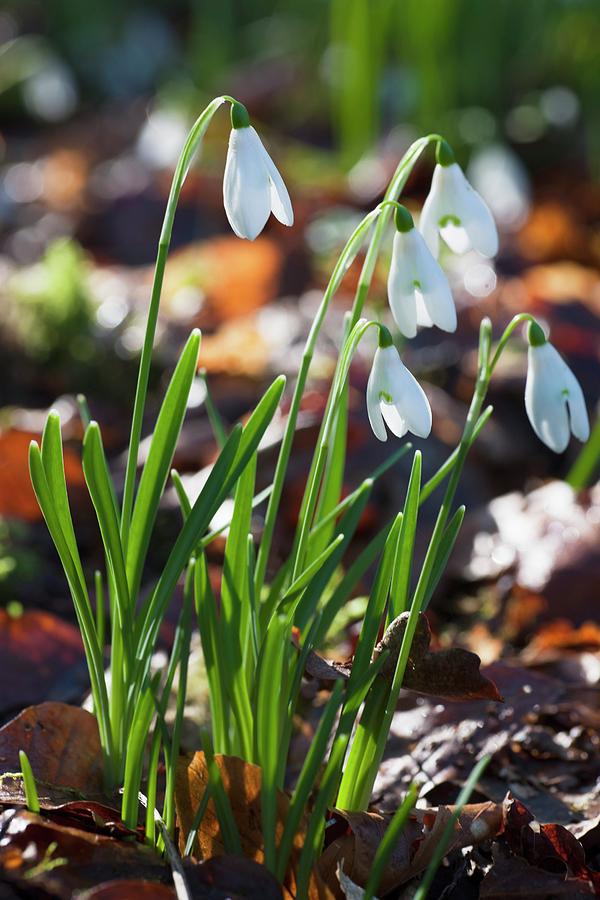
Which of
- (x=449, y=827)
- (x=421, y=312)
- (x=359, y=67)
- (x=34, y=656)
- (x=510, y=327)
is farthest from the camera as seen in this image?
(x=359, y=67)

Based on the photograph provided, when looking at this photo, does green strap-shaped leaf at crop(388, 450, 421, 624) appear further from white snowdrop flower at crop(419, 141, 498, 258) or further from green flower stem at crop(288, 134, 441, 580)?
white snowdrop flower at crop(419, 141, 498, 258)

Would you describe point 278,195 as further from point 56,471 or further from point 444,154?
point 56,471

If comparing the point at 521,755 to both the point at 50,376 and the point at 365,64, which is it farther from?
the point at 365,64

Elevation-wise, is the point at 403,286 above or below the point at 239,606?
above

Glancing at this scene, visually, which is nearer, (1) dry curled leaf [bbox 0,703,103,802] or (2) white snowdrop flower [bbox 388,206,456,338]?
(2) white snowdrop flower [bbox 388,206,456,338]

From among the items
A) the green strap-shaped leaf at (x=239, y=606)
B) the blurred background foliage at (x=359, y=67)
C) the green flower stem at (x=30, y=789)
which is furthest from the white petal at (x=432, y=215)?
the blurred background foliage at (x=359, y=67)

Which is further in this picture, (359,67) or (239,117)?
(359,67)

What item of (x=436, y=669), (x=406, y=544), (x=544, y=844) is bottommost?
(x=544, y=844)

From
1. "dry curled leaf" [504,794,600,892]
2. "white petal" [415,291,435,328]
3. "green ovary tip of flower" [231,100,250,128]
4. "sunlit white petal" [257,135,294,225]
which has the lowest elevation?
"dry curled leaf" [504,794,600,892]

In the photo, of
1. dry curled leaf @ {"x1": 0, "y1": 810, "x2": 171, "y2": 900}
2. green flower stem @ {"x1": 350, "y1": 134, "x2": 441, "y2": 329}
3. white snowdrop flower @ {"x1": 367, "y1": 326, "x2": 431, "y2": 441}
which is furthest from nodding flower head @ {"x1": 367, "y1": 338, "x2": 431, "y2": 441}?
dry curled leaf @ {"x1": 0, "y1": 810, "x2": 171, "y2": 900}

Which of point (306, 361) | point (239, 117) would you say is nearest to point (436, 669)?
point (306, 361)
